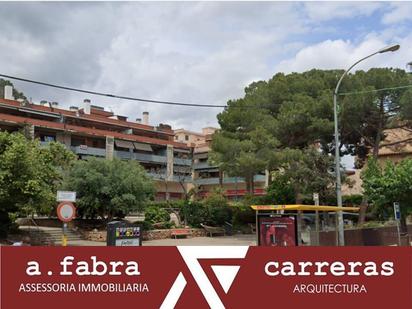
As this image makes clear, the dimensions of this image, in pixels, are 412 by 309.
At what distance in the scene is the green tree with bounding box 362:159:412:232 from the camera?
2562 centimetres

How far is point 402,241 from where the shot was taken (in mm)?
23016

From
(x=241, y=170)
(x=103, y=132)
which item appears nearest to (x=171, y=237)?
(x=241, y=170)

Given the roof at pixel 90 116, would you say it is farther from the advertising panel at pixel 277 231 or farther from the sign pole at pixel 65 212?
the advertising panel at pixel 277 231

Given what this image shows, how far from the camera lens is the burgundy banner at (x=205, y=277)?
702cm

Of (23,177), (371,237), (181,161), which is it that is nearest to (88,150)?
(181,161)

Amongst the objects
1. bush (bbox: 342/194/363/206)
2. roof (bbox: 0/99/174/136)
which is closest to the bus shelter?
bush (bbox: 342/194/363/206)

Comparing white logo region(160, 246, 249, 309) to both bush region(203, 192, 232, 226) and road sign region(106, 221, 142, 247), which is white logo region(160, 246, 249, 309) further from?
bush region(203, 192, 232, 226)

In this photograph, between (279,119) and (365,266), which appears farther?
(279,119)

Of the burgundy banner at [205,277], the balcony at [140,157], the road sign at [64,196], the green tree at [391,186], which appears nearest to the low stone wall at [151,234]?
the green tree at [391,186]

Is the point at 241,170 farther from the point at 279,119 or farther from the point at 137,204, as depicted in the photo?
the point at 137,204

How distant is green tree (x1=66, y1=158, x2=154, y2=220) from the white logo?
20548 millimetres

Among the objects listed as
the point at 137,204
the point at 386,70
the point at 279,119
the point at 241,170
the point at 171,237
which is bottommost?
the point at 171,237

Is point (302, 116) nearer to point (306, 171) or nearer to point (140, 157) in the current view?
point (306, 171)

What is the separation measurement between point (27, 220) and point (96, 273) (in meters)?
26.9
